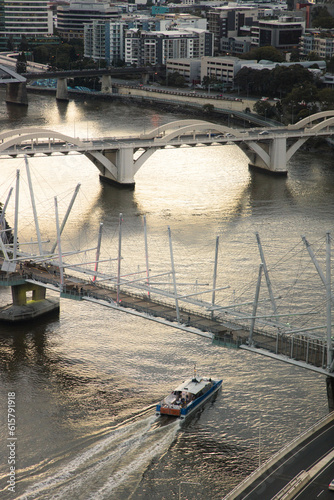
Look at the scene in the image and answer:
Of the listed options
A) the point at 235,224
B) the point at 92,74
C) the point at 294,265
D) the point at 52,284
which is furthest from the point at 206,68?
the point at 52,284

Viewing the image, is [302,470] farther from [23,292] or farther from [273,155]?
[273,155]

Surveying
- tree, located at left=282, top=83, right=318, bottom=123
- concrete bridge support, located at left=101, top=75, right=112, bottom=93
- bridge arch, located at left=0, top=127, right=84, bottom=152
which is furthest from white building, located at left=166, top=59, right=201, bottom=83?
bridge arch, located at left=0, top=127, right=84, bottom=152

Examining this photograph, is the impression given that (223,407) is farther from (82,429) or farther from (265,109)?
(265,109)

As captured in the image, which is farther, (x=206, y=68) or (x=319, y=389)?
(x=206, y=68)

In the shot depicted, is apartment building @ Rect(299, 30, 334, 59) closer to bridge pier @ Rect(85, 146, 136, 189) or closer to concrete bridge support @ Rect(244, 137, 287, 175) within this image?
concrete bridge support @ Rect(244, 137, 287, 175)

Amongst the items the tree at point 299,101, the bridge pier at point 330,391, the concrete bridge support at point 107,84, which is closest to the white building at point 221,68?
the concrete bridge support at point 107,84

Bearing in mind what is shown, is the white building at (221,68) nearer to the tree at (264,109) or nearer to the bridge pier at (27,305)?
the tree at (264,109)
